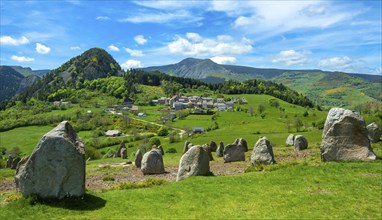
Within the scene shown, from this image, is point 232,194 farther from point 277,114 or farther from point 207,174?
→ point 277,114

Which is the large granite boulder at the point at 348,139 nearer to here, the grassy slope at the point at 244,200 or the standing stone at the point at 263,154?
the grassy slope at the point at 244,200

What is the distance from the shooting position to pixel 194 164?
26984 millimetres

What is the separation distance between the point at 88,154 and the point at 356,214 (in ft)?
207

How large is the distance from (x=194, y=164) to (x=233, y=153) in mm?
15511

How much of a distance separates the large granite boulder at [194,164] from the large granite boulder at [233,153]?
1443cm

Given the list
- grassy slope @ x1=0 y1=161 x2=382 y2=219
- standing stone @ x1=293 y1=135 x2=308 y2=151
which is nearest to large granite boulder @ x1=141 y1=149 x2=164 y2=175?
grassy slope @ x1=0 y1=161 x2=382 y2=219

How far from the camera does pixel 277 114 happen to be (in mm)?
181000

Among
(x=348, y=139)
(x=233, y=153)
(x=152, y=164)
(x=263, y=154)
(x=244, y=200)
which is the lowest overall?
(x=152, y=164)

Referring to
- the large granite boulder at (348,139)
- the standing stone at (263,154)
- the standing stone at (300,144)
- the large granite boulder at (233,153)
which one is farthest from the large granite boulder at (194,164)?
the standing stone at (300,144)

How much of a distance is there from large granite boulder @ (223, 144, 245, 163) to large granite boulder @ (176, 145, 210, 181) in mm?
14434

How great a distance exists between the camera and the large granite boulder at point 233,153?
4159 cm

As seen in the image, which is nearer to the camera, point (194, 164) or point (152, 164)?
point (194, 164)

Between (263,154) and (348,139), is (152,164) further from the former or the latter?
(348,139)

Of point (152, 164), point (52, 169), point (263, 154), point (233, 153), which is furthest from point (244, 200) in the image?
point (233, 153)
